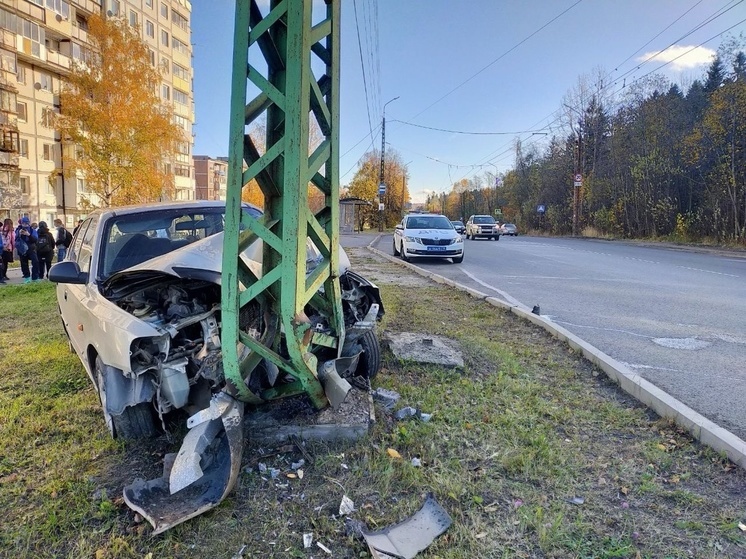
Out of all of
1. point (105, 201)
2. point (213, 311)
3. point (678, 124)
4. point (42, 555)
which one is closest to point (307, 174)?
point (213, 311)

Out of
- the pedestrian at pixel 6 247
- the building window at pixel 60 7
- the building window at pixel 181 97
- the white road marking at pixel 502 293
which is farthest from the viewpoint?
the building window at pixel 181 97

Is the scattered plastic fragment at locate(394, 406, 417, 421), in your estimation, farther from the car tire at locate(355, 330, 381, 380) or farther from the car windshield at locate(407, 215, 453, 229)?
the car windshield at locate(407, 215, 453, 229)

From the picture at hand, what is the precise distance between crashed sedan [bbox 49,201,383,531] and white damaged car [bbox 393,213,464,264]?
39.8ft

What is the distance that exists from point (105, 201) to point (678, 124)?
33.3 meters

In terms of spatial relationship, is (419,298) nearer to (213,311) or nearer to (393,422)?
(393,422)

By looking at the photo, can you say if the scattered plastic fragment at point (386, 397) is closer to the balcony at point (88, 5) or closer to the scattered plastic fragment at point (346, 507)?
the scattered plastic fragment at point (346, 507)

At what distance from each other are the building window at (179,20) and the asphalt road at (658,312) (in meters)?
44.6

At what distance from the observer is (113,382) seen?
326 cm

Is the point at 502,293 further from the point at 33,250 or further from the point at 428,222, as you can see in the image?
the point at 33,250

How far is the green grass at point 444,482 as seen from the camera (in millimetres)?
2465

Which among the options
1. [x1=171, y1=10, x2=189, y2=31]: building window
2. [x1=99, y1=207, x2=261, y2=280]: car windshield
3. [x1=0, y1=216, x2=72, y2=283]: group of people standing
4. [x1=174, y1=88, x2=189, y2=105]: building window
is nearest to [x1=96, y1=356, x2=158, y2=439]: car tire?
[x1=99, y1=207, x2=261, y2=280]: car windshield

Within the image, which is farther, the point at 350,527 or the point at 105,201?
the point at 105,201

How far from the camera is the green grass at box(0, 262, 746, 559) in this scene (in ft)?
8.09

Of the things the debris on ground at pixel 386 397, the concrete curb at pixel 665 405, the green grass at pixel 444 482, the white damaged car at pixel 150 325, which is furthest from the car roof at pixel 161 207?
the concrete curb at pixel 665 405
